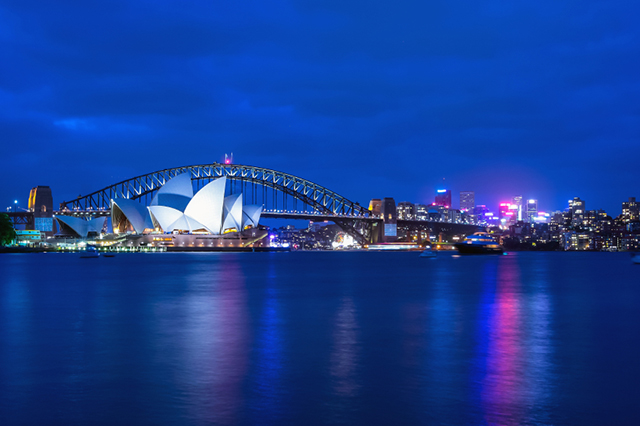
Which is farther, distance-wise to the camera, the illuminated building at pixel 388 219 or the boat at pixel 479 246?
the illuminated building at pixel 388 219

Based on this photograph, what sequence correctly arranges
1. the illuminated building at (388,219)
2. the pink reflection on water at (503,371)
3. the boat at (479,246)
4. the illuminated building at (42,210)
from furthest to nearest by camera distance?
1. the illuminated building at (388,219)
2. the illuminated building at (42,210)
3. the boat at (479,246)
4. the pink reflection on water at (503,371)

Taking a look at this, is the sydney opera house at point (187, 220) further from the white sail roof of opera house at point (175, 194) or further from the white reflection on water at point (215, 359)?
the white reflection on water at point (215, 359)

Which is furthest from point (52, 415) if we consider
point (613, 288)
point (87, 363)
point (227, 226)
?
point (227, 226)

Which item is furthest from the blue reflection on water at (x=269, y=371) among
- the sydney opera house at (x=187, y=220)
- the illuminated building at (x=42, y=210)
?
the illuminated building at (x=42, y=210)

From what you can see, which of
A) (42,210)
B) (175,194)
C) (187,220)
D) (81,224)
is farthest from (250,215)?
(42,210)

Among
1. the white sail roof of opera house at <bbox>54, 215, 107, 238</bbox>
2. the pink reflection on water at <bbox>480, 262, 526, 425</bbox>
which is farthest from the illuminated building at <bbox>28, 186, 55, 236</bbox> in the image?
the pink reflection on water at <bbox>480, 262, 526, 425</bbox>

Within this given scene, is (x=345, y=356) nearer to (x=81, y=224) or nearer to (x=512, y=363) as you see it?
(x=512, y=363)

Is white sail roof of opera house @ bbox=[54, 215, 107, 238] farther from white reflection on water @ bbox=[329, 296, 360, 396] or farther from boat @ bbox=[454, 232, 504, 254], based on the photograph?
white reflection on water @ bbox=[329, 296, 360, 396]
